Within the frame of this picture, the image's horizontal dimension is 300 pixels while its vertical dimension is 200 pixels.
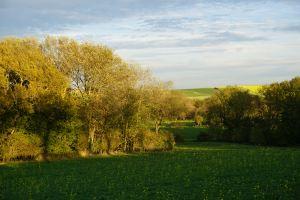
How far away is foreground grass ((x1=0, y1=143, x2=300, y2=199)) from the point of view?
2711 centimetres

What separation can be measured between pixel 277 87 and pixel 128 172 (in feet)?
173

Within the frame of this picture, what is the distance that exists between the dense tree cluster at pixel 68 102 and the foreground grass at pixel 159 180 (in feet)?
29.9

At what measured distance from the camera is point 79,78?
209ft

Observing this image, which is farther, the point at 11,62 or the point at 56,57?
the point at 56,57

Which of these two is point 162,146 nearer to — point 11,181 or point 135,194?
point 11,181

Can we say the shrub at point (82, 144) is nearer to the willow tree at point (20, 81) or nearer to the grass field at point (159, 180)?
the willow tree at point (20, 81)

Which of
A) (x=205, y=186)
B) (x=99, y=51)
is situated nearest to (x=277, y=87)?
(x=99, y=51)

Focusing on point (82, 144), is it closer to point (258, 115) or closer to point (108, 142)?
point (108, 142)

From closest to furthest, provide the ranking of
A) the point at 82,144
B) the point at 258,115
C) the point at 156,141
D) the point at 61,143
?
the point at 61,143 → the point at 82,144 → the point at 156,141 → the point at 258,115

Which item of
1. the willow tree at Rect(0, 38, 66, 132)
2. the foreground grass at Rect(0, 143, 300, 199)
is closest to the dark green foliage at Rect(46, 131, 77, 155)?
the willow tree at Rect(0, 38, 66, 132)

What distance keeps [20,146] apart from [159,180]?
2673cm

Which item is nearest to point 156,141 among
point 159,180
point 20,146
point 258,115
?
point 20,146

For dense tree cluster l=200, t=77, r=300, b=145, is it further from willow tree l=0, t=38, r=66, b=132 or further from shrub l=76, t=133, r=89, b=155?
willow tree l=0, t=38, r=66, b=132

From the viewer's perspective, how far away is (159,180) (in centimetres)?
3362
